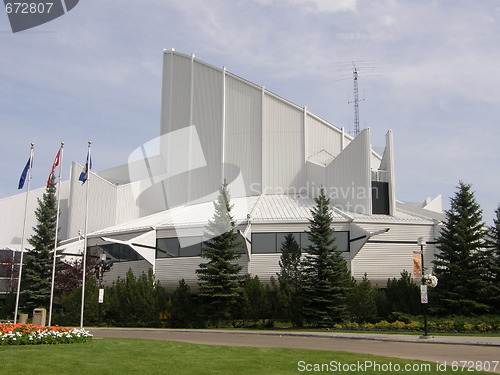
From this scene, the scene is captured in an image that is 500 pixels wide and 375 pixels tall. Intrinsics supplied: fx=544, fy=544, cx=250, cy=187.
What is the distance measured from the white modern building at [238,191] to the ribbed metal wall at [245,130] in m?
0.09

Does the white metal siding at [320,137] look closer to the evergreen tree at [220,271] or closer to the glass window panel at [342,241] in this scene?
the glass window panel at [342,241]

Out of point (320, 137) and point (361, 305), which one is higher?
point (320, 137)

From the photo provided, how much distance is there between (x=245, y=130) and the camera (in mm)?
49281

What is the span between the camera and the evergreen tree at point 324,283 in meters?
32.0

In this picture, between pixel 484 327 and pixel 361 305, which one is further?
pixel 361 305

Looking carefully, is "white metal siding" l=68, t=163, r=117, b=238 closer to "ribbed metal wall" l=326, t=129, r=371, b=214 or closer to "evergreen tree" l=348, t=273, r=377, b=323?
"ribbed metal wall" l=326, t=129, r=371, b=214

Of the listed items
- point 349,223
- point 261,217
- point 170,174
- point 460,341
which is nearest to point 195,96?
point 170,174

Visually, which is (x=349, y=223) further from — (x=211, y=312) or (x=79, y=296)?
(x=79, y=296)

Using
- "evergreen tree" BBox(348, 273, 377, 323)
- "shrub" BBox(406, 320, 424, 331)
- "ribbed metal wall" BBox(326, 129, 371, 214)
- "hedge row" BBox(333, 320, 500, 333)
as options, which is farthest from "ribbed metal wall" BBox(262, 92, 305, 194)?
"shrub" BBox(406, 320, 424, 331)

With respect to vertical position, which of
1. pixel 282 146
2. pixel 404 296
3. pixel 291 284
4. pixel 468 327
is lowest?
pixel 468 327

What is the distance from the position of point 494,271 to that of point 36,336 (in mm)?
26812

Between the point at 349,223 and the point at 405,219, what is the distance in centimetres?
445

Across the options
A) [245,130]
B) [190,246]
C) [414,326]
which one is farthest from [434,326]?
[245,130]

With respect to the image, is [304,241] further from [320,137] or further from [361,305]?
[320,137]
